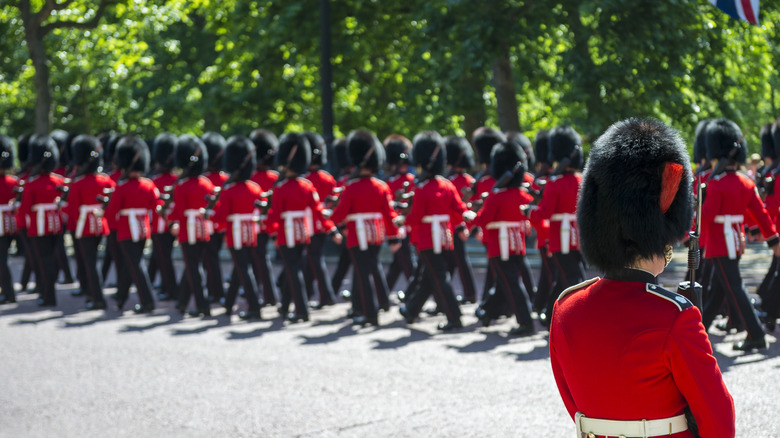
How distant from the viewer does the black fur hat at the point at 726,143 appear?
7.82 metres

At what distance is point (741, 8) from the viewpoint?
7465 millimetres

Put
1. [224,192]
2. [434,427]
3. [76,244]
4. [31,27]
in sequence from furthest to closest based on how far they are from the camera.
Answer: [31,27]
[76,244]
[224,192]
[434,427]

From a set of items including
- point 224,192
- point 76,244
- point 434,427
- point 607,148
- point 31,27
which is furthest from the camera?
point 31,27

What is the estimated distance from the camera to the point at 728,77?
51.2 ft

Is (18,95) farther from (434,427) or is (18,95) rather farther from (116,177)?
(434,427)

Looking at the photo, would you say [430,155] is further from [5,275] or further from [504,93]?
[504,93]

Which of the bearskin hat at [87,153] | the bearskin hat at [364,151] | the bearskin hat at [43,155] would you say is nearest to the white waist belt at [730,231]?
the bearskin hat at [364,151]

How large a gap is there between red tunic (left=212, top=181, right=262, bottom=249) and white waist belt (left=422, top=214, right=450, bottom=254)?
1.84 meters

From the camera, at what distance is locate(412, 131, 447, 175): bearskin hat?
32.7 ft

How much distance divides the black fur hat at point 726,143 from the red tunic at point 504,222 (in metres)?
1.70

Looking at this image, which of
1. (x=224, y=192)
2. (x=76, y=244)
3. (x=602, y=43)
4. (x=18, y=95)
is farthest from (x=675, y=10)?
(x=18, y=95)

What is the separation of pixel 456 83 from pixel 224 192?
686 cm

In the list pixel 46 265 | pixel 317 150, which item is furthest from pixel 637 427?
pixel 46 265

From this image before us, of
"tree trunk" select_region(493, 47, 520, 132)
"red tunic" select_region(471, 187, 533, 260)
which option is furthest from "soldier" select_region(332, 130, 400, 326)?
"tree trunk" select_region(493, 47, 520, 132)
